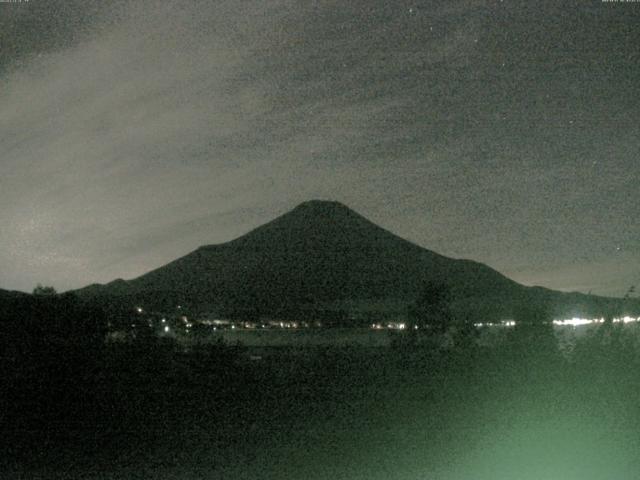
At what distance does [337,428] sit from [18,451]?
13.8 feet

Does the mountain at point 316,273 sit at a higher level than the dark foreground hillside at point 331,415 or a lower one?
higher

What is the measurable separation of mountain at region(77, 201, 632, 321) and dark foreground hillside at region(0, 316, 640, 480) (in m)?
57.8

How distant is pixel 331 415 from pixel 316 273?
327 feet

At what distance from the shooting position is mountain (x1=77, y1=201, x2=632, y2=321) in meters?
91.8

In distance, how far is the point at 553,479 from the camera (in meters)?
9.70

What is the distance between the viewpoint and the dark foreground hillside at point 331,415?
10.6 m

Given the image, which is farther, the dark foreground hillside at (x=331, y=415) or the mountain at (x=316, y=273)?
the mountain at (x=316, y=273)

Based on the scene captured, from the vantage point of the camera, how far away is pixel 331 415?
13.7 meters

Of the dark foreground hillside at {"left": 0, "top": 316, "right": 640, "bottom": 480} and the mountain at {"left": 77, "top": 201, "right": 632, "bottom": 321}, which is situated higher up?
the mountain at {"left": 77, "top": 201, "right": 632, "bottom": 321}

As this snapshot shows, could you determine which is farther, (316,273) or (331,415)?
(316,273)

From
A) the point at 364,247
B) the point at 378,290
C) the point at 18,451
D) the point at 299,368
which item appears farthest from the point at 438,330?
the point at 364,247

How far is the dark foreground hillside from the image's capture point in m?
10.6

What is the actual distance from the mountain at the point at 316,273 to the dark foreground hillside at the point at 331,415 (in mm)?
57755

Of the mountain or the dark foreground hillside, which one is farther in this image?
the mountain
